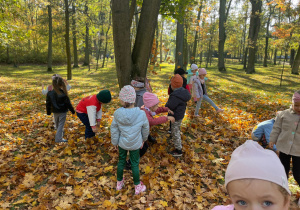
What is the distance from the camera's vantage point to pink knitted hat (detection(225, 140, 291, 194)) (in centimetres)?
102

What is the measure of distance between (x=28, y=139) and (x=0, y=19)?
9520mm

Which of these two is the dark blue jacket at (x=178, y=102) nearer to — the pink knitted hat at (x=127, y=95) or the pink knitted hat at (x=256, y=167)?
the pink knitted hat at (x=127, y=95)

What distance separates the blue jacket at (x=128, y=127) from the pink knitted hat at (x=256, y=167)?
1.88m

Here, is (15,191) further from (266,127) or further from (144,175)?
(266,127)

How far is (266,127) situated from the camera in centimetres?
440

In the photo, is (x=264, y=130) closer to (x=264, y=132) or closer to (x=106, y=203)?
(x=264, y=132)

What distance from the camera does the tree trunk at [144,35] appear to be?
13.6ft

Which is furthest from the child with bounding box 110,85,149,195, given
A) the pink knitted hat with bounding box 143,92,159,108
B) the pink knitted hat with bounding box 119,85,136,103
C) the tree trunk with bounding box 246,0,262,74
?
the tree trunk with bounding box 246,0,262,74

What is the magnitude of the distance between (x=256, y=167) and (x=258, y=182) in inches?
3.3

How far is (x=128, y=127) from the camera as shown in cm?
286

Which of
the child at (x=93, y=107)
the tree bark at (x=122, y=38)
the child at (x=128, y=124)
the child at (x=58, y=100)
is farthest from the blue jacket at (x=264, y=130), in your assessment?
the child at (x=58, y=100)

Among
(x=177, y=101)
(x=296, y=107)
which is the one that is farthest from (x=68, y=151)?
(x=296, y=107)

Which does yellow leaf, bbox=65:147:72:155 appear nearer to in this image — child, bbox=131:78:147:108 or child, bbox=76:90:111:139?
child, bbox=76:90:111:139

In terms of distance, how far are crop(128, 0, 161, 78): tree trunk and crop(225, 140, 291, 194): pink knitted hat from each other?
12.1 feet
